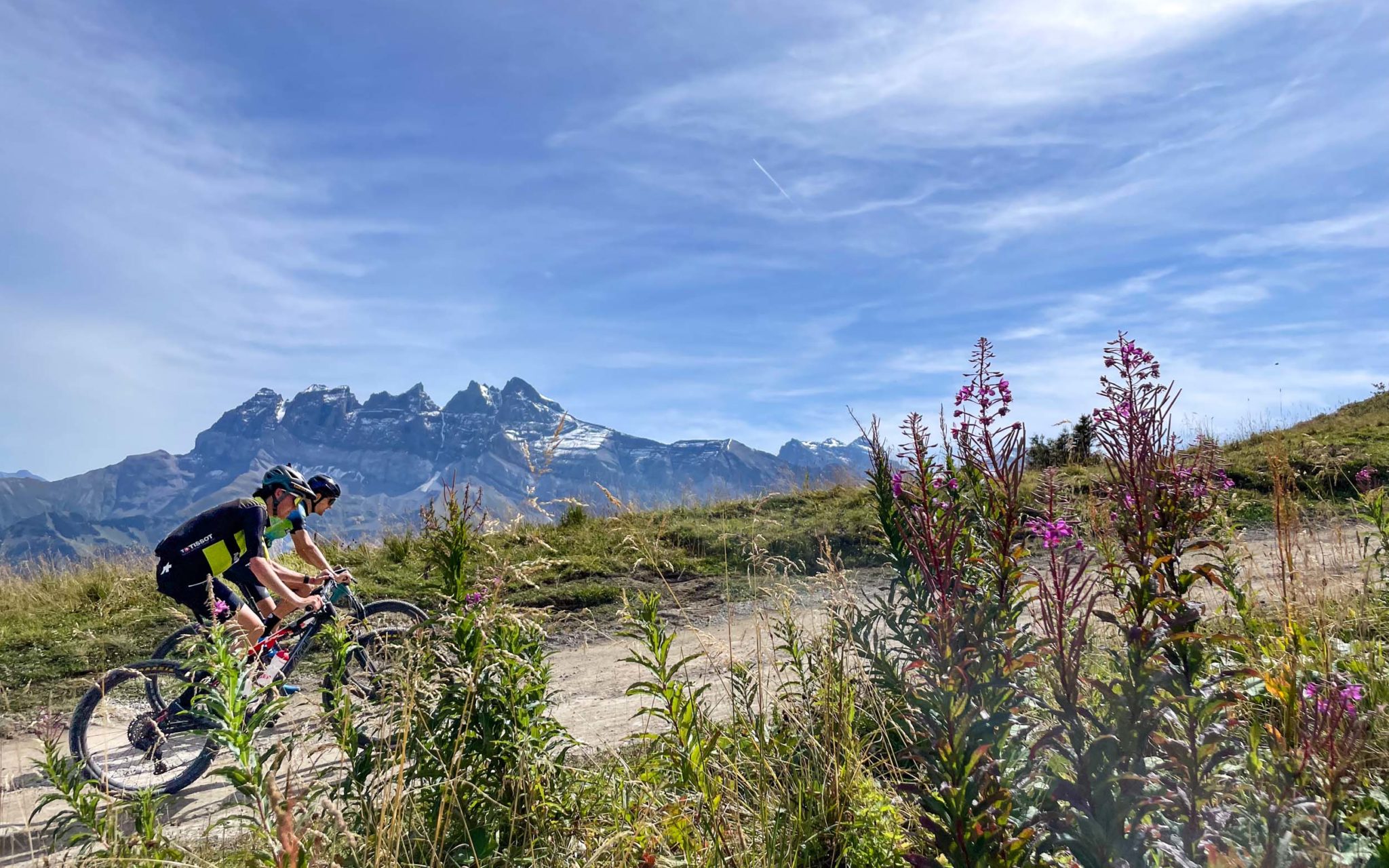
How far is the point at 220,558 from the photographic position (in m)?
6.34

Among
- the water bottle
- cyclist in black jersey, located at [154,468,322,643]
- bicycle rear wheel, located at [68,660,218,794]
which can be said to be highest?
cyclist in black jersey, located at [154,468,322,643]

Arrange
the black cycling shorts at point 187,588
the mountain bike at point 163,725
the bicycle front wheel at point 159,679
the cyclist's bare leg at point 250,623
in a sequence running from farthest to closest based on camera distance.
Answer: the bicycle front wheel at point 159,679 < the black cycling shorts at point 187,588 < the cyclist's bare leg at point 250,623 < the mountain bike at point 163,725

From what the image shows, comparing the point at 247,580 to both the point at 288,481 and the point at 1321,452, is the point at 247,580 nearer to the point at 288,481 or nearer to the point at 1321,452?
the point at 288,481

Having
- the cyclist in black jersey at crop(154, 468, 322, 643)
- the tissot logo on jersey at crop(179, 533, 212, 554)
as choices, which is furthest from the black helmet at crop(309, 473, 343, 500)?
the tissot logo on jersey at crop(179, 533, 212, 554)

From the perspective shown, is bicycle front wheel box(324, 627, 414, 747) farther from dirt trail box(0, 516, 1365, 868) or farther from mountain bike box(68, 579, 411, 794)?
mountain bike box(68, 579, 411, 794)

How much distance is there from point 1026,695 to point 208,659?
9.19ft

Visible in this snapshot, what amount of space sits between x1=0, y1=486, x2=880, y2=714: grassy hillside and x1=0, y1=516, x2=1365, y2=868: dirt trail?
24.8 inches

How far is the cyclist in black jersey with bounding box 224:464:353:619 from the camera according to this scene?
6.61m

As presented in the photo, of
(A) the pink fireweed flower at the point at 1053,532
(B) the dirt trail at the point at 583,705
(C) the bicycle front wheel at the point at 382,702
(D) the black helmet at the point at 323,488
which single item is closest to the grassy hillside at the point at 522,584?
(B) the dirt trail at the point at 583,705

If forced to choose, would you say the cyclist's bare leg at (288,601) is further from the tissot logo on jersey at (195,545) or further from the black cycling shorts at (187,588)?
the tissot logo on jersey at (195,545)

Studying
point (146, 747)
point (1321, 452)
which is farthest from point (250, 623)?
point (1321, 452)

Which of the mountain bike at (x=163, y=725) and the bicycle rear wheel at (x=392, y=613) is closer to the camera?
the mountain bike at (x=163, y=725)

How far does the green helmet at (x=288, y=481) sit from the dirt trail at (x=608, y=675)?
77.0 inches

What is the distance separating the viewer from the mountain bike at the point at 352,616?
21.7 feet
